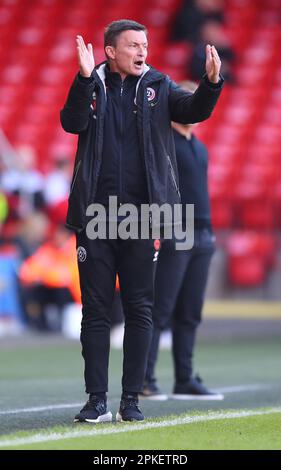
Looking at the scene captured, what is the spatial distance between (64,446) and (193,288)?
2828mm

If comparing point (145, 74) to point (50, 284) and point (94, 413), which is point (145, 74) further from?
point (50, 284)

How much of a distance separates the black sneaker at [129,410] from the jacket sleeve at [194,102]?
4.74ft

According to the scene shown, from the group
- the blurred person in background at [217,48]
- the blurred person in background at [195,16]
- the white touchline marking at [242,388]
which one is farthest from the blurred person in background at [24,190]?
the white touchline marking at [242,388]

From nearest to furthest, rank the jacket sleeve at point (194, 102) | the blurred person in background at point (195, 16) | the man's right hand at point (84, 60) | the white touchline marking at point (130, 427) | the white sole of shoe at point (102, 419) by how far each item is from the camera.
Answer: the white touchline marking at point (130, 427) → the man's right hand at point (84, 60) → the jacket sleeve at point (194, 102) → the white sole of shoe at point (102, 419) → the blurred person in background at point (195, 16)

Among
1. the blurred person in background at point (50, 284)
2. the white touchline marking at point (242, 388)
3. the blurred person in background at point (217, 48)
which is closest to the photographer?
the white touchline marking at point (242, 388)

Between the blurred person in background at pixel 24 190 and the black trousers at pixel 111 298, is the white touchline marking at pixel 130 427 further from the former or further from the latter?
the blurred person in background at pixel 24 190

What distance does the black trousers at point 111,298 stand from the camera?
6148 millimetres

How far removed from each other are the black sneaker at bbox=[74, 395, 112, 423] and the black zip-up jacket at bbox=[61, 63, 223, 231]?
884 mm

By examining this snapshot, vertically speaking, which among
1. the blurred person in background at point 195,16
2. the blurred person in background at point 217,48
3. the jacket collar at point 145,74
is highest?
the blurred person in background at point 195,16

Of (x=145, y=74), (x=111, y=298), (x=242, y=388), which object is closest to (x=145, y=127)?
(x=145, y=74)

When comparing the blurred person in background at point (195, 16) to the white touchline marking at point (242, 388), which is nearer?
the white touchline marking at point (242, 388)

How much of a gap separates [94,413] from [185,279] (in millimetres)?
2007

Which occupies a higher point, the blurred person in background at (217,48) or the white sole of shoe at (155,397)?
the blurred person in background at (217,48)

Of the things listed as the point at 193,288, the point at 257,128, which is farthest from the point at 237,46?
the point at 193,288
